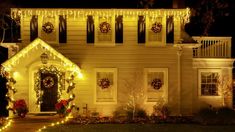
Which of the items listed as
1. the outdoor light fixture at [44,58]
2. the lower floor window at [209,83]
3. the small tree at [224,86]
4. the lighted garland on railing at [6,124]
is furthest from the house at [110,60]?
the lighted garland on railing at [6,124]

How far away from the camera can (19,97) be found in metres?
26.9

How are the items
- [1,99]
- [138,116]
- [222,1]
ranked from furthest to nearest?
[222,1]
[1,99]
[138,116]

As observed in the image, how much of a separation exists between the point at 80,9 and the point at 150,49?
4026 mm

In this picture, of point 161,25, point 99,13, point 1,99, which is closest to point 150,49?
point 161,25

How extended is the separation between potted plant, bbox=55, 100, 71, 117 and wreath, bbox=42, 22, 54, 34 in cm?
368

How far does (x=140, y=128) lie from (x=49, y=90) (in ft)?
20.8

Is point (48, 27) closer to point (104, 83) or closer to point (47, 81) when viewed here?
point (47, 81)

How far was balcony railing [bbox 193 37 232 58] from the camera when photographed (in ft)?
91.5

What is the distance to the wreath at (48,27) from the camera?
88.7ft

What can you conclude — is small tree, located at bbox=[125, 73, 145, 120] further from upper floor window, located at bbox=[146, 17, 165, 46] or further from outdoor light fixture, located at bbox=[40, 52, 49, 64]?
outdoor light fixture, located at bbox=[40, 52, 49, 64]

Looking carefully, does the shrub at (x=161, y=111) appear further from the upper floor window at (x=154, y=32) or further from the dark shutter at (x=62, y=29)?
the dark shutter at (x=62, y=29)

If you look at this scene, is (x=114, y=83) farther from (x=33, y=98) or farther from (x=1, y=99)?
(x=1, y=99)

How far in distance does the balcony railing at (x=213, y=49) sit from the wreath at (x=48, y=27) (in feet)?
24.2

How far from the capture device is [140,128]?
22.9 m
